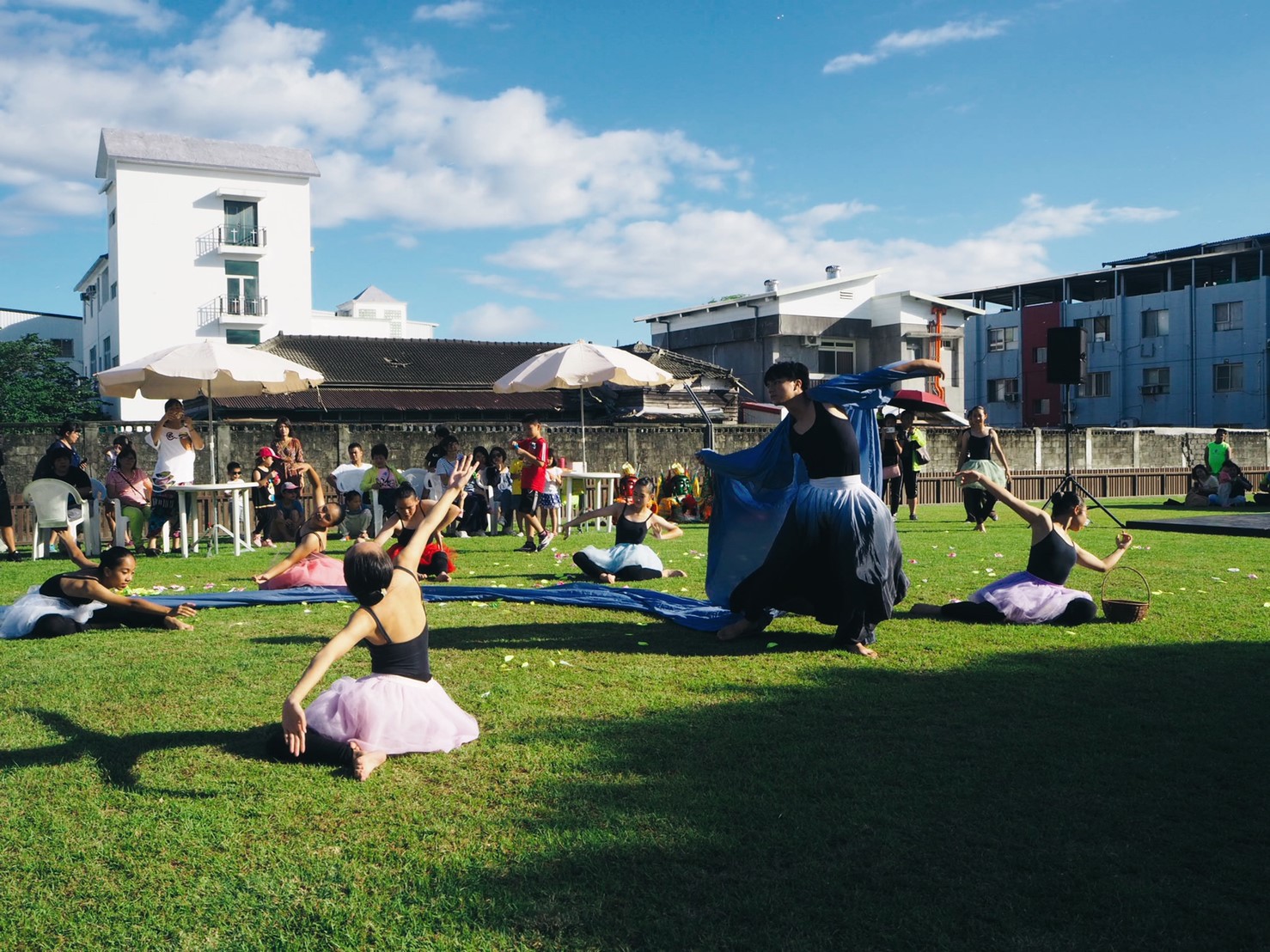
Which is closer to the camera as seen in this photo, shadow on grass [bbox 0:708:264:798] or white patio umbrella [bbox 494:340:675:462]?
shadow on grass [bbox 0:708:264:798]

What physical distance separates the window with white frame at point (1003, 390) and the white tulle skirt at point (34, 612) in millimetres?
49531

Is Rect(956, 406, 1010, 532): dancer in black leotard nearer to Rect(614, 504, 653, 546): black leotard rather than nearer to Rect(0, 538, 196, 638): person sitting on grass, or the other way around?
Rect(614, 504, 653, 546): black leotard

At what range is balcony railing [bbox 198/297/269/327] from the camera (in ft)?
167

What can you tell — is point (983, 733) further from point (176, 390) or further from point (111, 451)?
point (111, 451)

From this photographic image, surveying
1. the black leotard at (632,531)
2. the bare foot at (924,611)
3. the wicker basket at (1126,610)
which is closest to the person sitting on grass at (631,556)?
the black leotard at (632,531)

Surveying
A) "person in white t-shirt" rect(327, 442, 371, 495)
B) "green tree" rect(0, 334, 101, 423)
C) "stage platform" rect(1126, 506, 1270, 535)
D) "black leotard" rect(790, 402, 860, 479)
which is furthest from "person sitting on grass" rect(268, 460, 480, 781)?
"green tree" rect(0, 334, 101, 423)

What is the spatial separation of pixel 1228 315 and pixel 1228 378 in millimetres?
2649

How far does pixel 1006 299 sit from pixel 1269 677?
5189 cm

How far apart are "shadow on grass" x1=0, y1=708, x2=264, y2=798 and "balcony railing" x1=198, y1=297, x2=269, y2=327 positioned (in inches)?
1929

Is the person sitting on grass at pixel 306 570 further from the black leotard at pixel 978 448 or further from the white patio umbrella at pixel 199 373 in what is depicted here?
the black leotard at pixel 978 448

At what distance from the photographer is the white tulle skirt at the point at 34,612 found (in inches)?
303

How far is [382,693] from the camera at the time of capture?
4777mm

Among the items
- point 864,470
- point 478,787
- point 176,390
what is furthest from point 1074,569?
point 176,390

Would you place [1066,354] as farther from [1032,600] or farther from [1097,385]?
[1097,385]
